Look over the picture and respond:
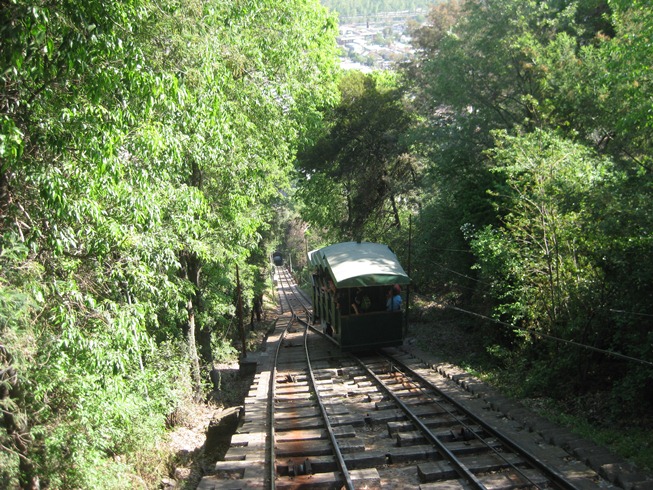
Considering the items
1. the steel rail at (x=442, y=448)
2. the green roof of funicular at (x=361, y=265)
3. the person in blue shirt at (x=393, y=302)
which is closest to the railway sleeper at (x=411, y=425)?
the steel rail at (x=442, y=448)

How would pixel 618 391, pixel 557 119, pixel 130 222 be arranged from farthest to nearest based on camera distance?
pixel 557 119 < pixel 618 391 < pixel 130 222

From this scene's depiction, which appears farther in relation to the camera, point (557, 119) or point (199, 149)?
point (557, 119)

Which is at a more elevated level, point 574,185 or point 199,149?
point 199,149

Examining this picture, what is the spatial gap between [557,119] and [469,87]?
3764mm

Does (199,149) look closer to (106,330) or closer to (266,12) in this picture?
(106,330)

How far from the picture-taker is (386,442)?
891 cm

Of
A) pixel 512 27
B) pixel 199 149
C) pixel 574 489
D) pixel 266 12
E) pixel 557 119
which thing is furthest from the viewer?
pixel 512 27

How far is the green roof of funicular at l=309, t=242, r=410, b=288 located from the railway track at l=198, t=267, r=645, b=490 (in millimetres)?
2428

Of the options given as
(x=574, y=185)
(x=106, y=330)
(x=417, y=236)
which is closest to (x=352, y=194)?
(x=417, y=236)

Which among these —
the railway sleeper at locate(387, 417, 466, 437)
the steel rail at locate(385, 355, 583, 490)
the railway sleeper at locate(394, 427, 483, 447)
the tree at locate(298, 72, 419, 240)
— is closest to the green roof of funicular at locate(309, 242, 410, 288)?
the steel rail at locate(385, 355, 583, 490)

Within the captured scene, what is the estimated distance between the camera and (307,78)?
17.3m

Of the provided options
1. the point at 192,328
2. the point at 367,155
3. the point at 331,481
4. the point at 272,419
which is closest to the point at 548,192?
the point at 272,419

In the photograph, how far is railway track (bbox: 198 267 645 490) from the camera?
7.31 metres

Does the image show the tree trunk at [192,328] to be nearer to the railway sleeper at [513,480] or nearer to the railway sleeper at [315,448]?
the railway sleeper at [315,448]
